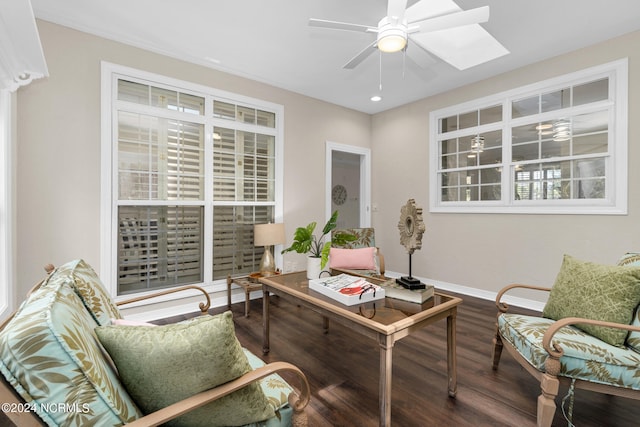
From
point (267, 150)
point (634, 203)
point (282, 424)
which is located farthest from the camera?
point (267, 150)

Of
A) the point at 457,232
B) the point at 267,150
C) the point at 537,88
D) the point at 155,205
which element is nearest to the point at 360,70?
the point at 267,150

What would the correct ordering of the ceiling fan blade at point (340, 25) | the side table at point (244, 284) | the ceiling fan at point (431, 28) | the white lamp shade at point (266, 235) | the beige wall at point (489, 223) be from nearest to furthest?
the ceiling fan at point (431, 28) < the ceiling fan blade at point (340, 25) < the beige wall at point (489, 223) < the side table at point (244, 284) < the white lamp shade at point (266, 235)

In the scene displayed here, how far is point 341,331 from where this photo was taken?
2855 mm

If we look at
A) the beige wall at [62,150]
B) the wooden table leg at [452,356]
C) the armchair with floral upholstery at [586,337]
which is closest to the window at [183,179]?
the beige wall at [62,150]

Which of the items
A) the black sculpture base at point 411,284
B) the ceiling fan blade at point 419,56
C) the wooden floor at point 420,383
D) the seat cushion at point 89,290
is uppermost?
the ceiling fan blade at point 419,56

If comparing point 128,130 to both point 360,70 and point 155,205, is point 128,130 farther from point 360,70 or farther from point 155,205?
point 360,70

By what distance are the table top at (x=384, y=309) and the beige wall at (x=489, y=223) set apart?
229cm

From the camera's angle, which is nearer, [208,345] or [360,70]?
[208,345]

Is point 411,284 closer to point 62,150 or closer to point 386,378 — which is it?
point 386,378

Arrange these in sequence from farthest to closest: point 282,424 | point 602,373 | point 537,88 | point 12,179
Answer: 1. point 537,88
2. point 12,179
3. point 602,373
4. point 282,424

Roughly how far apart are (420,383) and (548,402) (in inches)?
29.9

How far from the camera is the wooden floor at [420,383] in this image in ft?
5.53

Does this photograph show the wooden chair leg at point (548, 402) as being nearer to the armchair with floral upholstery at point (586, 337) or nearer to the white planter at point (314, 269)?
the armchair with floral upholstery at point (586, 337)

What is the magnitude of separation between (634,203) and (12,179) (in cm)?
568
